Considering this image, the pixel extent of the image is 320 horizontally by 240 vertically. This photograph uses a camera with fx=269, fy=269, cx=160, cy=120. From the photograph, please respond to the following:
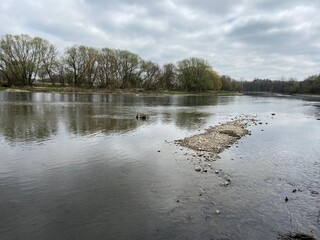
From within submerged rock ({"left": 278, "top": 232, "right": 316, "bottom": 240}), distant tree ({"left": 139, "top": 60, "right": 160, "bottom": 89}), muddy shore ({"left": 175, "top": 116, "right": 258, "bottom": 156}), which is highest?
distant tree ({"left": 139, "top": 60, "right": 160, "bottom": 89})

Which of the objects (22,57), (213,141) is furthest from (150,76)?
(213,141)

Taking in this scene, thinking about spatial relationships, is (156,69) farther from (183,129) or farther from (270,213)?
(270,213)

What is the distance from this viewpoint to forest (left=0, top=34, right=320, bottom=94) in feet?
364

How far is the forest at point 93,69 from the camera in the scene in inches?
4365

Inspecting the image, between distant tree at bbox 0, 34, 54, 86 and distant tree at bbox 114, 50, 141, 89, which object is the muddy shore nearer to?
distant tree at bbox 0, 34, 54, 86

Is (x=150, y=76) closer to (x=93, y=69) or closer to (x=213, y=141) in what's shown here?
(x=93, y=69)

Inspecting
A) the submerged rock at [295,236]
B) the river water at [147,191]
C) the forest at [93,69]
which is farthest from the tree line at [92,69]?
the submerged rock at [295,236]

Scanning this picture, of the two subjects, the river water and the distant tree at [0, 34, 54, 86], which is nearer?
the river water

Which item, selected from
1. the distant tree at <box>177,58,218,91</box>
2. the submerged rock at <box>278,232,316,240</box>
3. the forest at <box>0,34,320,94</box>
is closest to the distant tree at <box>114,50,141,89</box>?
the forest at <box>0,34,320,94</box>

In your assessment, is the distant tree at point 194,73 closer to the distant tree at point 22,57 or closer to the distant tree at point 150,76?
the distant tree at point 150,76

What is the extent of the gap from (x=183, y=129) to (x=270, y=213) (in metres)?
20.9

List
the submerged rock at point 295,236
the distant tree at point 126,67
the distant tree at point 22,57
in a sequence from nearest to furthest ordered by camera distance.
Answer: the submerged rock at point 295,236
the distant tree at point 22,57
the distant tree at point 126,67

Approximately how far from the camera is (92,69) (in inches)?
5012

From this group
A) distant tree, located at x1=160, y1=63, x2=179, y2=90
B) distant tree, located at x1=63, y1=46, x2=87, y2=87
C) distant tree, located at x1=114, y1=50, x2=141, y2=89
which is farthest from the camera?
distant tree, located at x1=160, y1=63, x2=179, y2=90
